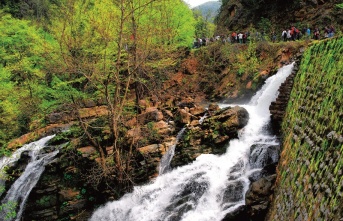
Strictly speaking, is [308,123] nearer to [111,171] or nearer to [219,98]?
[111,171]

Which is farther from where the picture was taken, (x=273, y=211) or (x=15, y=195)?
(x=15, y=195)

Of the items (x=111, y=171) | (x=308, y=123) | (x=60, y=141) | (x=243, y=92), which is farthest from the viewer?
(x=243, y=92)

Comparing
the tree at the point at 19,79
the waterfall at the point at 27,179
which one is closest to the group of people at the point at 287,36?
the tree at the point at 19,79

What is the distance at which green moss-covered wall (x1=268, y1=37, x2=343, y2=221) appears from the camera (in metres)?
4.43

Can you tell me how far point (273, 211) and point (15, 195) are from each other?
10906mm

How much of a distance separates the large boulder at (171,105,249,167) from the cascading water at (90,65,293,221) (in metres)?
0.31

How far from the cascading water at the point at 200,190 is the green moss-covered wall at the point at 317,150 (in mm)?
2251

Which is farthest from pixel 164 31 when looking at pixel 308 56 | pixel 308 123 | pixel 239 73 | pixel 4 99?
pixel 239 73

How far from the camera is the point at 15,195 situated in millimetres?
12133

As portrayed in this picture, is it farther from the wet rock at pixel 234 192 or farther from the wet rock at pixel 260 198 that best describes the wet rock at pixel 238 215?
the wet rock at pixel 234 192

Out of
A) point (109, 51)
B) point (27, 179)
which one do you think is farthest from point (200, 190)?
point (27, 179)

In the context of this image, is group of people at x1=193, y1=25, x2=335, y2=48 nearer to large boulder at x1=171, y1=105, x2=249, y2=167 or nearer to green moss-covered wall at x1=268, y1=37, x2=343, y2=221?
large boulder at x1=171, y1=105, x2=249, y2=167

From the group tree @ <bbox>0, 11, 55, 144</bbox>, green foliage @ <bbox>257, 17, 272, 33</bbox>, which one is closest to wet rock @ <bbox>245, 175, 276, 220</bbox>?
tree @ <bbox>0, 11, 55, 144</bbox>

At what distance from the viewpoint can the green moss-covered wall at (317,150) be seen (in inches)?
174
